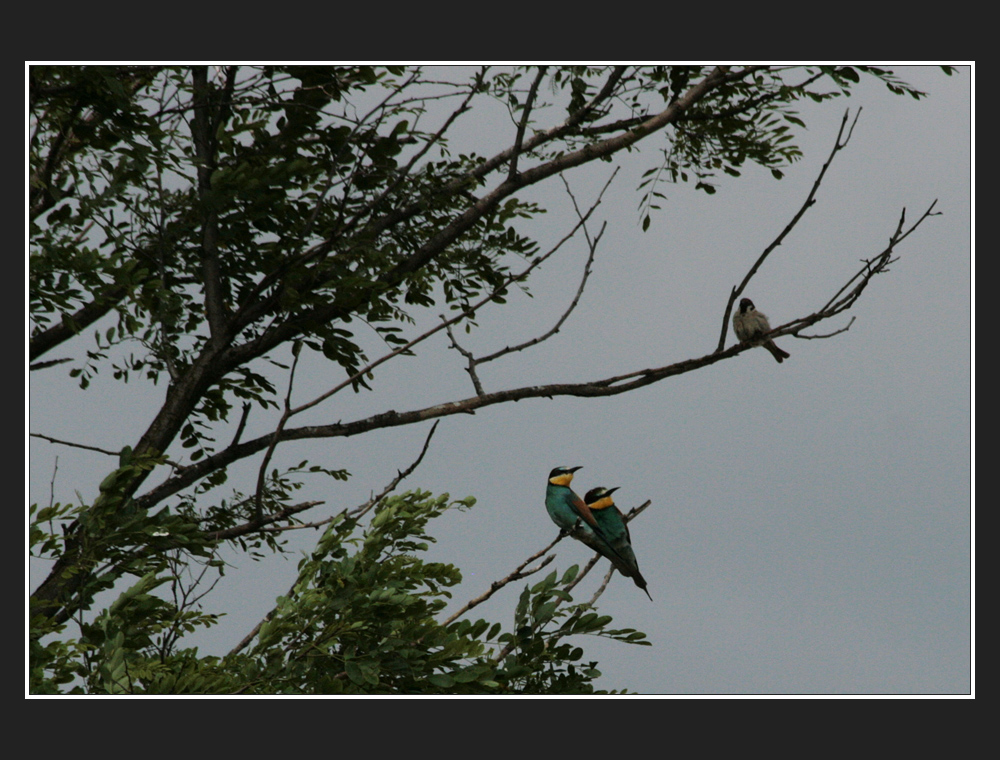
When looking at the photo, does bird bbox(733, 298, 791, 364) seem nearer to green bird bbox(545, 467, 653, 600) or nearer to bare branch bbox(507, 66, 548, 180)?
green bird bbox(545, 467, 653, 600)

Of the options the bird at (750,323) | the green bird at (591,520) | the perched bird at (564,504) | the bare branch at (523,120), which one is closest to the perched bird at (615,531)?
the green bird at (591,520)

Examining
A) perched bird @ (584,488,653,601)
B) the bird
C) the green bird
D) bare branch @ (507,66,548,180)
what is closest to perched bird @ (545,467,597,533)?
the green bird

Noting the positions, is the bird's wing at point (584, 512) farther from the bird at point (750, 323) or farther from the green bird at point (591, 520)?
the bird at point (750, 323)

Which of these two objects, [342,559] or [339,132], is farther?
[339,132]

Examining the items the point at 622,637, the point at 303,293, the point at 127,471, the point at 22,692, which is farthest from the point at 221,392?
the point at 622,637

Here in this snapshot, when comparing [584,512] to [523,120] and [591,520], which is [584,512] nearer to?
[591,520]

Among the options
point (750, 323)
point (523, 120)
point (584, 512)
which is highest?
point (523, 120)

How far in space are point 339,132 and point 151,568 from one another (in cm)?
311

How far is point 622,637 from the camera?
5.52 meters

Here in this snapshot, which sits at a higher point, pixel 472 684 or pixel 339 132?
pixel 339 132

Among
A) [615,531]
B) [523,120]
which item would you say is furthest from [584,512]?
[523,120]

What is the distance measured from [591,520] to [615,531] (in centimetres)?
17

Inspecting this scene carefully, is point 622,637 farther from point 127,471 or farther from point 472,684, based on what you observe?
point 127,471

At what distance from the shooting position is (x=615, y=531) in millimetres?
6234
